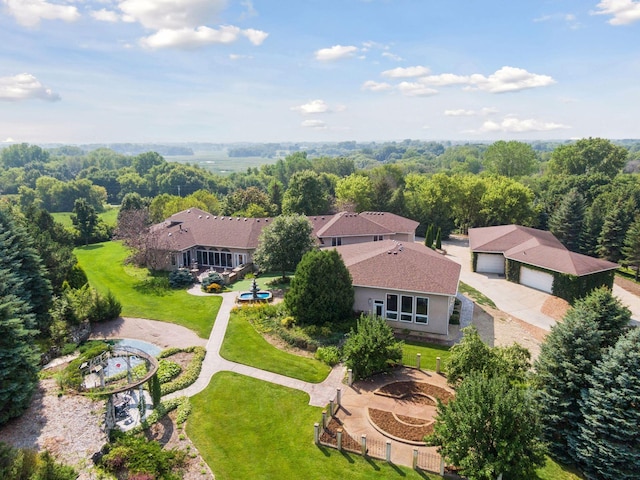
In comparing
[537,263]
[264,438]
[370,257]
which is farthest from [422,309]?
[537,263]

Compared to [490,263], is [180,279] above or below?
above

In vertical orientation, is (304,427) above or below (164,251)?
below

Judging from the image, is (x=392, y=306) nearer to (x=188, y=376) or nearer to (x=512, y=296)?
(x=188, y=376)

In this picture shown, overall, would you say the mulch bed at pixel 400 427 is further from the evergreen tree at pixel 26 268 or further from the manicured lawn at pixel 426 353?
the evergreen tree at pixel 26 268

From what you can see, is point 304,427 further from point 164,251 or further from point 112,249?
point 112,249

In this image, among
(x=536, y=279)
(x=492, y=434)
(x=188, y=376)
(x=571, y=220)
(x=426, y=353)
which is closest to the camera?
(x=492, y=434)

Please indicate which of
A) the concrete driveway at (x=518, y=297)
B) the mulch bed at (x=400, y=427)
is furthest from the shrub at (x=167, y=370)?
the concrete driveway at (x=518, y=297)

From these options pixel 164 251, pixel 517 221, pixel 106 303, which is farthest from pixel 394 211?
pixel 106 303

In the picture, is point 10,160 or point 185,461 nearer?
point 185,461
